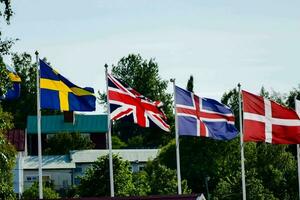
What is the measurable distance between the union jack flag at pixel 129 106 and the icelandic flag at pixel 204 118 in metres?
1.41

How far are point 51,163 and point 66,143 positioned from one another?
38.4ft

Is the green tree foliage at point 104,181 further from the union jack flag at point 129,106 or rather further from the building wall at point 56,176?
the building wall at point 56,176

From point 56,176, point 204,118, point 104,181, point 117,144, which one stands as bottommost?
point 104,181

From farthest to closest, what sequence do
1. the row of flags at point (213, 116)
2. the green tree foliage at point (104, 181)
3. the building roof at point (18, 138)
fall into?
the building roof at point (18, 138), the green tree foliage at point (104, 181), the row of flags at point (213, 116)

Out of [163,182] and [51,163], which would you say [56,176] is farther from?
[163,182]

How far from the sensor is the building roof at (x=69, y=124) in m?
123

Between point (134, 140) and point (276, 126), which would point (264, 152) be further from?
point (134, 140)

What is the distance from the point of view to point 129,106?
39.7 metres

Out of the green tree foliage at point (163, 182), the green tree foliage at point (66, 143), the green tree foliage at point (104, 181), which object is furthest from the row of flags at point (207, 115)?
the green tree foliage at point (66, 143)

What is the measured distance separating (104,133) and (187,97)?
86247mm

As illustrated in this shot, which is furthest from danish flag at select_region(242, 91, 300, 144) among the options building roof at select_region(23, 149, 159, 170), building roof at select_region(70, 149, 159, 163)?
building roof at select_region(23, 149, 159, 170)

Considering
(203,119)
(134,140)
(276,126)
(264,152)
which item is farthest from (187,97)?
(134,140)

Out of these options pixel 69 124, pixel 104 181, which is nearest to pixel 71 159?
pixel 69 124

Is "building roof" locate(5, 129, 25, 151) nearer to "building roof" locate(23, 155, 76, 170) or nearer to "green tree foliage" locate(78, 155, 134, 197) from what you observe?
"building roof" locate(23, 155, 76, 170)
